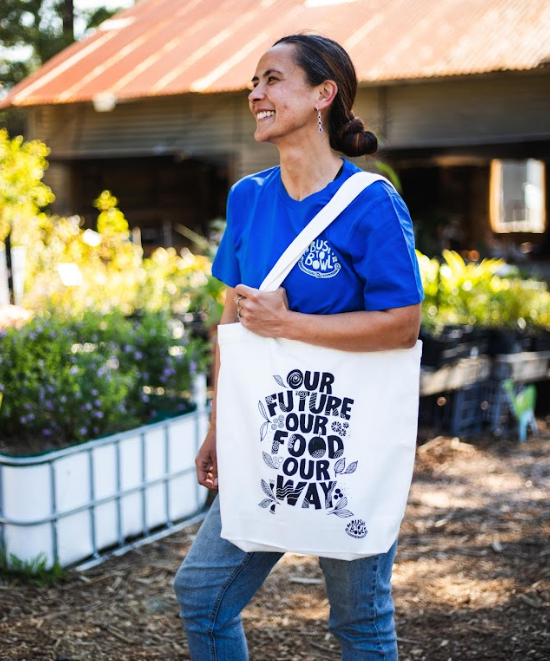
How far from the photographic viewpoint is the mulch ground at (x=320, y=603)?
2740mm

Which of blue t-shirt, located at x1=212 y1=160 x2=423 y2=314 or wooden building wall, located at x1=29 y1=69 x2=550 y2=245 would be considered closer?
blue t-shirt, located at x1=212 y1=160 x2=423 y2=314

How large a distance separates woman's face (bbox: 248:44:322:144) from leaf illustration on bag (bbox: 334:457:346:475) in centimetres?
72

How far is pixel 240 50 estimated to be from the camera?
→ 460 inches

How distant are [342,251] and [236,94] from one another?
10.9 metres

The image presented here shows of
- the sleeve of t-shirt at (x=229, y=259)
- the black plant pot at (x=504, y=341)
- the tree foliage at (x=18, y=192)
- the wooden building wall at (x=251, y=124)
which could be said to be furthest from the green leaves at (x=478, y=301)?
the wooden building wall at (x=251, y=124)

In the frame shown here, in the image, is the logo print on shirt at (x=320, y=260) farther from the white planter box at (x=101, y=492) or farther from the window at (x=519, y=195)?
the window at (x=519, y=195)

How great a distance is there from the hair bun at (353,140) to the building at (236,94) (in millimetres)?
7212

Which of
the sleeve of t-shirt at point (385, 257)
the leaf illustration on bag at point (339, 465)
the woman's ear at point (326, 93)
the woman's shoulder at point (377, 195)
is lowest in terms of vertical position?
the leaf illustration on bag at point (339, 465)

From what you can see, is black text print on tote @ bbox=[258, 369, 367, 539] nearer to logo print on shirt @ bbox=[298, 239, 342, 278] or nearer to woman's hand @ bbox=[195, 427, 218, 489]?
logo print on shirt @ bbox=[298, 239, 342, 278]

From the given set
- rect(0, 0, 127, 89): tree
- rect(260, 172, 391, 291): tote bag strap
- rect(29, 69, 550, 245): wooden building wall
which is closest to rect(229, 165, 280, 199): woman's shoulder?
rect(260, 172, 391, 291): tote bag strap

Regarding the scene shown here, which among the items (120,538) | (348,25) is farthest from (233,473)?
(348,25)

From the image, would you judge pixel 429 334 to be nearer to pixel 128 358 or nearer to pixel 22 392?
pixel 128 358

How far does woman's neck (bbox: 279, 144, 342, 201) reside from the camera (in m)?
1.86

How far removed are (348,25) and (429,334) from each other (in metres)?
7.51
